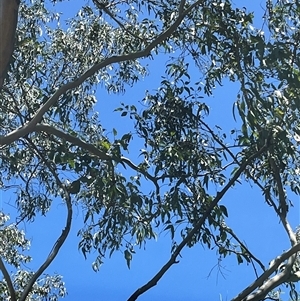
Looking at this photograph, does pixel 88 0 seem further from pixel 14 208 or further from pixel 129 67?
pixel 14 208

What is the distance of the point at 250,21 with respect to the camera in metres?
3.37

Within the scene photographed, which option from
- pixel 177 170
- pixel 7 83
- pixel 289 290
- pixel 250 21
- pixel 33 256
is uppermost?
pixel 7 83

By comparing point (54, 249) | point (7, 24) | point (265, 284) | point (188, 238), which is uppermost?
point (7, 24)

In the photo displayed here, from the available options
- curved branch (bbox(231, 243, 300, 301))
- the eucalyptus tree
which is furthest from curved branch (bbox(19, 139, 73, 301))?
curved branch (bbox(231, 243, 300, 301))

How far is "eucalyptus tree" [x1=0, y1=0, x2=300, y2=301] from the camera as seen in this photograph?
3.01 meters

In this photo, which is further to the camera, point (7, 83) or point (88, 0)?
point (88, 0)

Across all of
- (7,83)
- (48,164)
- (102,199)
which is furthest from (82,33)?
(102,199)

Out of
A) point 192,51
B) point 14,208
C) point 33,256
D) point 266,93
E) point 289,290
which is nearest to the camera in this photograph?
point 266,93

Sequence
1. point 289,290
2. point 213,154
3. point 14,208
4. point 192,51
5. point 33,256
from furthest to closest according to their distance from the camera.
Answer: point 33,256 < point 14,208 < point 192,51 < point 213,154 < point 289,290

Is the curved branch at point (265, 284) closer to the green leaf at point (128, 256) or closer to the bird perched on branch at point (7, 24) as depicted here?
the green leaf at point (128, 256)

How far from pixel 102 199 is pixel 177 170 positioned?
1.49 ft

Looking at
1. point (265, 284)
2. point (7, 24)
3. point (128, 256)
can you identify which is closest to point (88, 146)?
point (128, 256)

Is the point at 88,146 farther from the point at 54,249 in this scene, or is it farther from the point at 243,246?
the point at 243,246

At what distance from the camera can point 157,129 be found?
3664 mm
